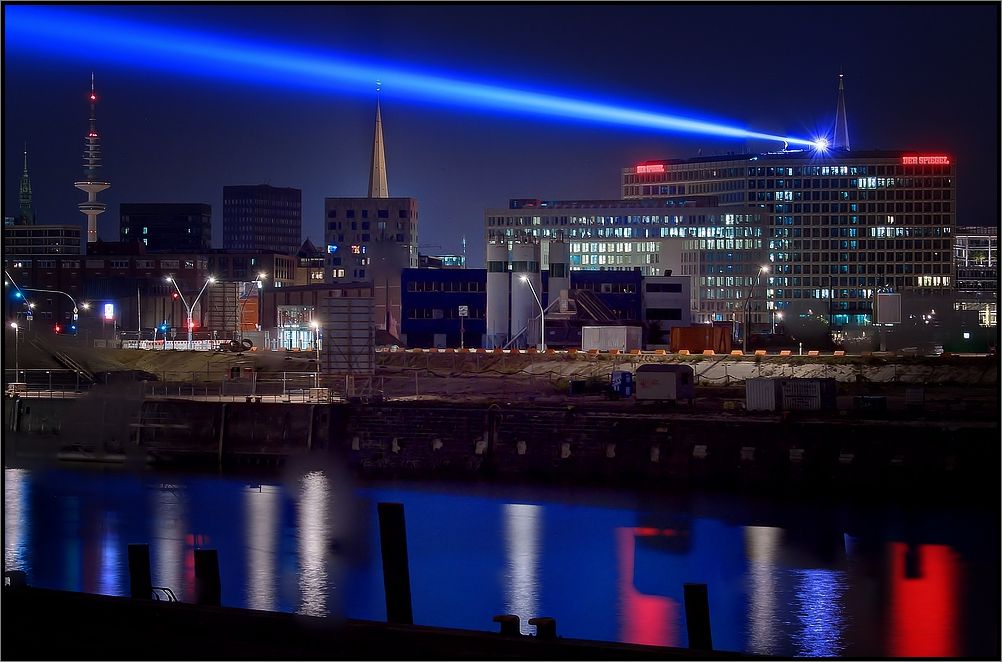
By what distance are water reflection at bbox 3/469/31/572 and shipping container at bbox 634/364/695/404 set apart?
1178 inches

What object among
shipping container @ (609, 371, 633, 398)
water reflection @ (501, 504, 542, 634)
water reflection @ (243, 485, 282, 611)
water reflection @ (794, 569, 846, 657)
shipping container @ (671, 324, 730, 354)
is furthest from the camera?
shipping container @ (671, 324, 730, 354)

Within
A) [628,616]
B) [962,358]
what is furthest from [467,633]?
[962,358]

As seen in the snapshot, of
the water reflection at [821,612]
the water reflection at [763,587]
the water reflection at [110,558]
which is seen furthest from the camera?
the water reflection at [110,558]

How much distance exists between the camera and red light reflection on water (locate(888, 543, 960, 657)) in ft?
119

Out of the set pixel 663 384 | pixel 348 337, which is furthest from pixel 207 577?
pixel 348 337

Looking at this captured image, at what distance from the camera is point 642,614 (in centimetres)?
4003

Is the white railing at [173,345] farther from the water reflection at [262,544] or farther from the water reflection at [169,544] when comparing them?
the water reflection at [262,544]

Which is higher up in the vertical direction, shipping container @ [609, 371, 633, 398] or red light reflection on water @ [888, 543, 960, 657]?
shipping container @ [609, 371, 633, 398]

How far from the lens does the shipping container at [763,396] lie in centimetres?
6669

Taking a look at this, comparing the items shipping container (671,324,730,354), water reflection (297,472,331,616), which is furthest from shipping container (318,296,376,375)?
shipping container (671,324,730,354)

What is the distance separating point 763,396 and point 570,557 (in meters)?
22.8

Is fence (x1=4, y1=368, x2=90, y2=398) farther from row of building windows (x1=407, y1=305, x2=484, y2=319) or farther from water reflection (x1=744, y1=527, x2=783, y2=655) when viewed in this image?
row of building windows (x1=407, y1=305, x2=484, y2=319)

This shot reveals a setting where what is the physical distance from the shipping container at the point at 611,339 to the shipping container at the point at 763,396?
41.1 metres

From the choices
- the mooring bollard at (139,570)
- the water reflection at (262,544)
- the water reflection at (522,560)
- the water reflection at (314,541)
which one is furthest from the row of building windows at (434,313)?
the mooring bollard at (139,570)
